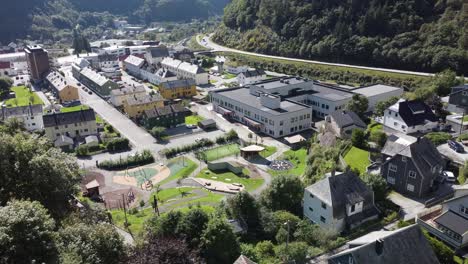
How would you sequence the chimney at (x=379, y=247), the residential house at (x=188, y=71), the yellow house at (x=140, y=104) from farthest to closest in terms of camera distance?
the residential house at (x=188, y=71), the yellow house at (x=140, y=104), the chimney at (x=379, y=247)

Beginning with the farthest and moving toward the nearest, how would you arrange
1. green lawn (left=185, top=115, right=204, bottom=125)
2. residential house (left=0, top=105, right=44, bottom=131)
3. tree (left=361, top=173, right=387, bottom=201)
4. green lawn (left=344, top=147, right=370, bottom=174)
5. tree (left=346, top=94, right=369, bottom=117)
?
green lawn (left=185, top=115, right=204, bottom=125), residential house (left=0, top=105, right=44, bottom=131), tree (left=346, top=94, right=369, bottom=117), green lawn (left=344, top=147, right=370, bottom=174), tree (left=361, top=173, right=387, bottom=201)

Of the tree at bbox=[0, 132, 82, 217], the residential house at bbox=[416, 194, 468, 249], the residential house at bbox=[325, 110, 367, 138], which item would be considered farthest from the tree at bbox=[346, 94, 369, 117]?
the tree at bbox=[0, 132, 82, 217]

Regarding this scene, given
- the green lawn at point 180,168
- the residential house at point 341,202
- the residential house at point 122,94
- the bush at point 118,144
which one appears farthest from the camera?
the residential house at point 122,94

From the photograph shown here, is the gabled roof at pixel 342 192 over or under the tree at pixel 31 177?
under

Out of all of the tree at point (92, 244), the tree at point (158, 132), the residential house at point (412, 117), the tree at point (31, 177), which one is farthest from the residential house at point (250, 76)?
the tree at point (92, 244)

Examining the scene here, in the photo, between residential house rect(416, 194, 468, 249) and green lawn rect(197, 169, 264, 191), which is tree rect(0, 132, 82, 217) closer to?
green lawn rect(197, 169, 264, 191)

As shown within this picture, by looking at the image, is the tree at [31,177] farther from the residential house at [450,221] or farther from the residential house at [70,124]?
the residential house at [70,124]
